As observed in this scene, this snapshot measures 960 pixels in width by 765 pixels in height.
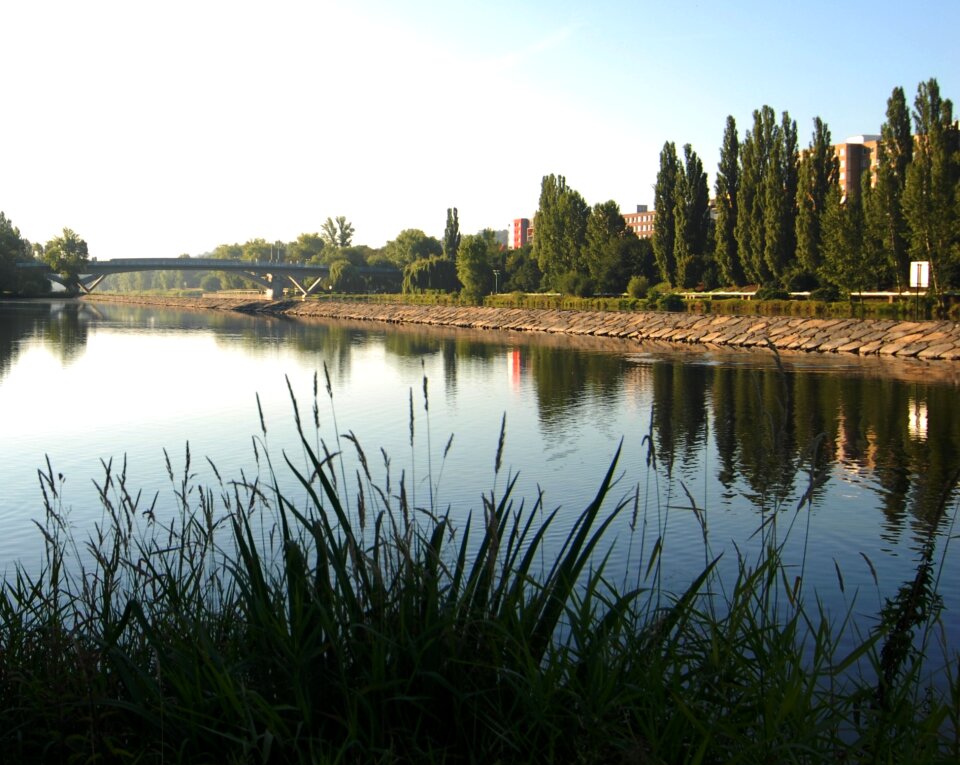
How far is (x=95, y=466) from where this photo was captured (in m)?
14.5

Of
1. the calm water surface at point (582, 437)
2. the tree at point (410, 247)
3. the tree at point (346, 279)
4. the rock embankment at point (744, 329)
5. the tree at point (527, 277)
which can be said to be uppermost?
the tree at point (410, 247)

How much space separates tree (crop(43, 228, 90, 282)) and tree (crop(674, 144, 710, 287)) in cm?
8299

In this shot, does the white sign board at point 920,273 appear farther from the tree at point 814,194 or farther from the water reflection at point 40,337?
the water reflection at point 40,337

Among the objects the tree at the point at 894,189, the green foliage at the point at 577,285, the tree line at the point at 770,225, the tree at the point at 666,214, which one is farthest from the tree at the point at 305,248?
the tree at the point at 894,189

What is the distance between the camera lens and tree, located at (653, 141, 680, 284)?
59.2 m

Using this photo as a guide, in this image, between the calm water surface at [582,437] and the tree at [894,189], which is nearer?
the calm water surface at [582,437]

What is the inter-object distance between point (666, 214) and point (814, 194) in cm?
1173

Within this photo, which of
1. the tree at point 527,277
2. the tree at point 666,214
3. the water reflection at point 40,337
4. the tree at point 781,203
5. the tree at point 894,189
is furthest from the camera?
the tree at point 527,277

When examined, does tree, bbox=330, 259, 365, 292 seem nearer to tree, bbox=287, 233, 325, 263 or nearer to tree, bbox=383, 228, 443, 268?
tree, bbox=383, 228, 443, 268

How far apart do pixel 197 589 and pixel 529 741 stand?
5.16 ft

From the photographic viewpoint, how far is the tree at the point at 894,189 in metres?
41.6

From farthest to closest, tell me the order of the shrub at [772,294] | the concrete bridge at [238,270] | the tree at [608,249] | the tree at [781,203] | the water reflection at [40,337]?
1. the concrete bridge at [238,270]
2. the tree at [608,249]
3. the tree at [781,203]
4. the shrub at [772,294]
5. the water reflection at [40,337]

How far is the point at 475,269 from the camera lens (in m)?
78.9

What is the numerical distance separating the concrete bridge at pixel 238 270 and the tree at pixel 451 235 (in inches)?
957
